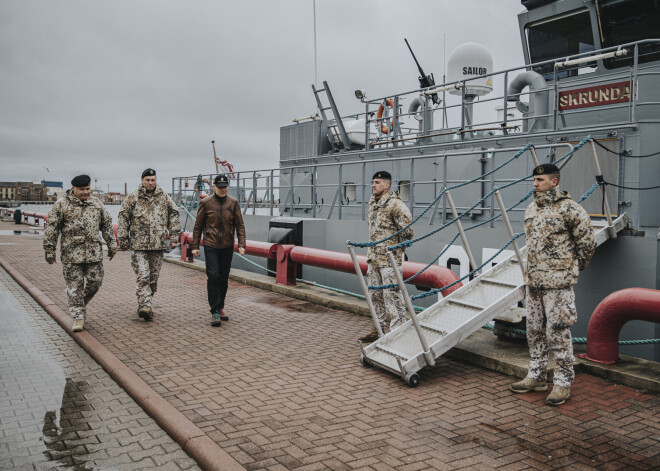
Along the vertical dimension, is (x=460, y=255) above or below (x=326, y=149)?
below

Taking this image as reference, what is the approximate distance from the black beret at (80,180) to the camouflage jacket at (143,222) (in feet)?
2.09

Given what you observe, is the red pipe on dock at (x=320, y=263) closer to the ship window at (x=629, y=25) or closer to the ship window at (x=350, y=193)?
the ship window at (x=350, y=193)

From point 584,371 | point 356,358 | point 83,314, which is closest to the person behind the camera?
point 584,371

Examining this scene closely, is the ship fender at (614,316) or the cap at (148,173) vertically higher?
the cap at (148,173)

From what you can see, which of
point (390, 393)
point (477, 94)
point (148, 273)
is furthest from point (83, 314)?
point (477, 94)

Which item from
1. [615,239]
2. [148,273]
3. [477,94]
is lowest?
[148,273]

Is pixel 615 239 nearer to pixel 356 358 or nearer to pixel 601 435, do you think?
pixel 601 435

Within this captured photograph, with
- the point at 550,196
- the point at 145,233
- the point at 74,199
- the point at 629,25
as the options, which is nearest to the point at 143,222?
the point at 145,233

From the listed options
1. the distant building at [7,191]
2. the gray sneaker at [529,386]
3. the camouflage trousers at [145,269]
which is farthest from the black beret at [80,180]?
the distant building at [7,191]

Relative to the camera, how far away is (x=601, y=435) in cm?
430

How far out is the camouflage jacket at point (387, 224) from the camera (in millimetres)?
6609

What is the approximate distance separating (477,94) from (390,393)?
868 cm

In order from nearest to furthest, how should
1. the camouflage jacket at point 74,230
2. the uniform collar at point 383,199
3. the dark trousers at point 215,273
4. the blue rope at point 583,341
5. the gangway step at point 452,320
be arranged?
the gangway step at point 452,320 → the blue rope at point 583,341 → the uniform collar at point 383,199 → the camouflage jacket at point 74,230 → the dark trousers at point 215,273

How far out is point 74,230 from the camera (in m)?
7.34
